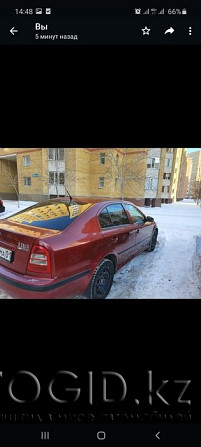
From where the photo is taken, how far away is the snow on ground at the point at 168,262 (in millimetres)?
1899

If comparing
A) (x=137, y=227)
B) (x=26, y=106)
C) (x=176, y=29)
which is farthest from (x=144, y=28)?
(x=137, y=227)

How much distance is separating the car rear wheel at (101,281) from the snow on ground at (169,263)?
114 millimetres

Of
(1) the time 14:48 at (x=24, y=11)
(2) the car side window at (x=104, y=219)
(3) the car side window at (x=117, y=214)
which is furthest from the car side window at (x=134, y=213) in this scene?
(1) the time 14:48 at (x=24, y=11)

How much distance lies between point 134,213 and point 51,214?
1.12m

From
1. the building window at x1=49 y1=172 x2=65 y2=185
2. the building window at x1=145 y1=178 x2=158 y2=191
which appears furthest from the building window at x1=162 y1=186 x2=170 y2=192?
the building window at x1=49 y1=172 x2=65 y2=185

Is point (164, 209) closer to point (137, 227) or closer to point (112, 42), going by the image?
point (137, 227)

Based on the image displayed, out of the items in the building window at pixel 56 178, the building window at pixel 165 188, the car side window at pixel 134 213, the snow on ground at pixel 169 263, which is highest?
A: the building window at pixel 56 178

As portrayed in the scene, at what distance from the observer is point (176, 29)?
0.97m

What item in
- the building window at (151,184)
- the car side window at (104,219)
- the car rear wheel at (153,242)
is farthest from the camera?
the building window at (151,184)

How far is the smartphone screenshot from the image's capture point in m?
0.98

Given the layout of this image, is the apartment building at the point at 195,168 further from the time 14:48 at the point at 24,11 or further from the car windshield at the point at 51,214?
the time 14:48 at the point at 24,11

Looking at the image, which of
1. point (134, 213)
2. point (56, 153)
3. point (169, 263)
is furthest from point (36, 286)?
point (169, 263)
